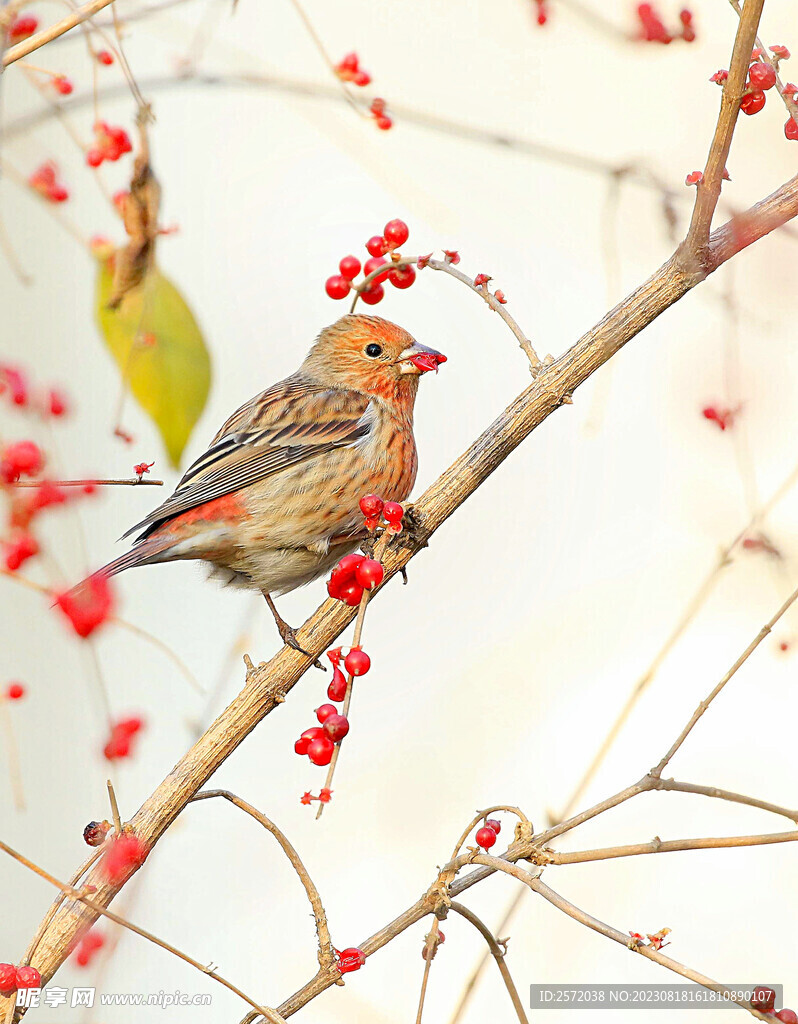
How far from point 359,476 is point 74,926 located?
2612mm

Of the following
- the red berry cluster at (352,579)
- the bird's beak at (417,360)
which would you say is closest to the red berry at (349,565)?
the red berry cluster at (352,579)

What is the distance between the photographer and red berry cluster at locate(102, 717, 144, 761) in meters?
1.72

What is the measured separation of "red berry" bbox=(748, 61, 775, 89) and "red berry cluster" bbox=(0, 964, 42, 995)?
205 cm

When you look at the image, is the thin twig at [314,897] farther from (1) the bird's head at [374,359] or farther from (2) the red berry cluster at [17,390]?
(1) the bird's head at [374,359]

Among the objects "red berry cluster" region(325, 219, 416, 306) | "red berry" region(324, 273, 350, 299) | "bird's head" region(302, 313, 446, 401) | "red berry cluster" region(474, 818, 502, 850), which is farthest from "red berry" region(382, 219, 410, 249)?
"bird's head" region(302, 313, 446, 401)

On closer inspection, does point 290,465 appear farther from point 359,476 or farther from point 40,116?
point 40,116

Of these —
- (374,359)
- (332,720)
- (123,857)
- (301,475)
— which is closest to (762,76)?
(332,720)

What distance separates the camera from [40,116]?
7.02 feet

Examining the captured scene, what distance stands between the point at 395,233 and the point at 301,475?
1841 mm

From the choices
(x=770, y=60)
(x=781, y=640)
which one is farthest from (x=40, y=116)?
(x=781, y=640)

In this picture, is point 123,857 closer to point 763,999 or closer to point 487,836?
point 487,836

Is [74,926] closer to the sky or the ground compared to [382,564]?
closer to the ground

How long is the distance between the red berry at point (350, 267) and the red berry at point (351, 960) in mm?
1747

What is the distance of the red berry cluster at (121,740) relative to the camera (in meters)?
1.72
